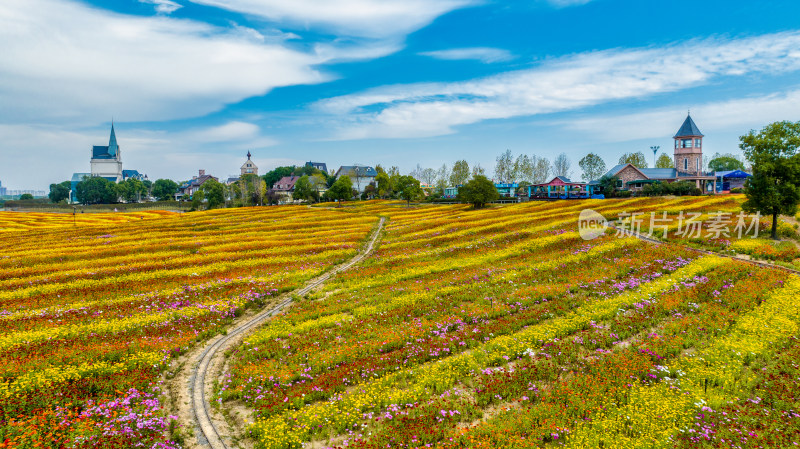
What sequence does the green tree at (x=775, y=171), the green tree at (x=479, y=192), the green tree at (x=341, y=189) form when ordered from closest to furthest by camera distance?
the green tree at (x=775, y=171)
the green tree at (x=479, y=192)
the green tree at (x=341, y=189)

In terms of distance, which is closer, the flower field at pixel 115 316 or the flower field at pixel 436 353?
the flower field at pixel 436 353

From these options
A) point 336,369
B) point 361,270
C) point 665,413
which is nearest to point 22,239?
point 361,270

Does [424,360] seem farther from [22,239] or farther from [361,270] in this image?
[22,239]

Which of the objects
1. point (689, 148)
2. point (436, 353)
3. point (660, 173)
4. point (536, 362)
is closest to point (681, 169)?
point (689, 148)

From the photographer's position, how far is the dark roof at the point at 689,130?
390ft

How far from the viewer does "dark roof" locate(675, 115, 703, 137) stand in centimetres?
11899

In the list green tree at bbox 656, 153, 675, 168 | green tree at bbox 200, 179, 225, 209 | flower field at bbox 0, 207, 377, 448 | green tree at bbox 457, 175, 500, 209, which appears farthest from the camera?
green tree at bbox 656, 153, 675, 168

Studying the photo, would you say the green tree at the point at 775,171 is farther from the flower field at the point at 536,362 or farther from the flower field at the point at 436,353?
the flower field at the point at 536,362

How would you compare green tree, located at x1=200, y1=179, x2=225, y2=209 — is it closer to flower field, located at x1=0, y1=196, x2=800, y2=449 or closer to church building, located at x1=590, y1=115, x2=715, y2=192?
flower field, located at x1=0, y1=196, x2=800, y2=449

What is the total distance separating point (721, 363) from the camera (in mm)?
14836

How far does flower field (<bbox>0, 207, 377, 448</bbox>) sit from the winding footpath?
2.78 ft

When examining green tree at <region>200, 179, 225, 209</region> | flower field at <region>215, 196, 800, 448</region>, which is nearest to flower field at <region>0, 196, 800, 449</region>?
flower field at <region>215, 196, 800, 448</region>

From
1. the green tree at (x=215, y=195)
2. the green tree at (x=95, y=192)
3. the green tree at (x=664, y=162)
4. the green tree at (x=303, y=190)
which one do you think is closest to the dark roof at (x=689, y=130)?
the green tree at (x=664, y=162)

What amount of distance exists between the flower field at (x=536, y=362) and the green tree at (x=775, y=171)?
44.9 ft
